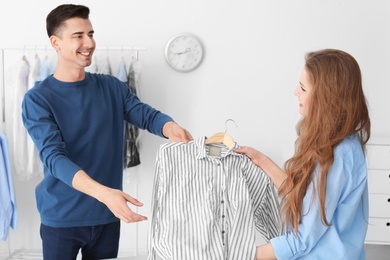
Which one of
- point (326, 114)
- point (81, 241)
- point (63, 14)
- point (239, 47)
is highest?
point (63, 14)

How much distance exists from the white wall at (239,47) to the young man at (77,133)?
1.45 metres

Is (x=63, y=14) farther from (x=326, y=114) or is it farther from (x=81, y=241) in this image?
(x=326, y=114)

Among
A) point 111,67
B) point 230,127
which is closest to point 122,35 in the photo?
point 111,67

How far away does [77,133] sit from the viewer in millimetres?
2582

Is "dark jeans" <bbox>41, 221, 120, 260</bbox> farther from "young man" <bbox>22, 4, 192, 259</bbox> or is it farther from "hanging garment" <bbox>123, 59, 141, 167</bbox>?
"hanging garment" <bbox>123, 59, 141, 167</bbox>

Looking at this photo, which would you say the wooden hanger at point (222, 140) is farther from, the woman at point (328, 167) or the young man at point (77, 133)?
the woman at point (328, 167)

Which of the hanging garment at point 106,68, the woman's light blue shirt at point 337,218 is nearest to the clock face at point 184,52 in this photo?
the hanging garment at point 106,68

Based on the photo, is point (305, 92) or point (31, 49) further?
point (31, 49)

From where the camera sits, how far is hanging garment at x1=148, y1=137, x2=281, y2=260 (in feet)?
6.97

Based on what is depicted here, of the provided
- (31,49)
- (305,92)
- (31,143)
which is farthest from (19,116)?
(305,92)

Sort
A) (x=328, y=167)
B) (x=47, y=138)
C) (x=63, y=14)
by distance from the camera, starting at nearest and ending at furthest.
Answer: (x=328, y=167)
(x=47, y=138)
(x=63, y=14)

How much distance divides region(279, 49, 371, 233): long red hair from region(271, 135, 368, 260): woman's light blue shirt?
0.02m

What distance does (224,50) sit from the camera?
4199 mm

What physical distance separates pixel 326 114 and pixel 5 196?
2.53m
